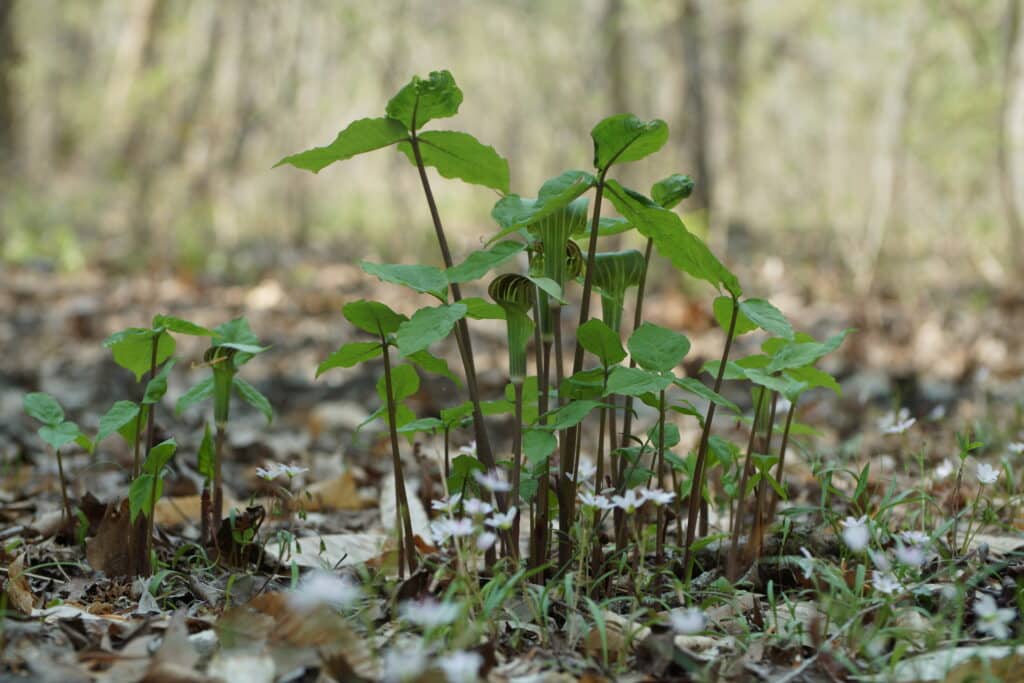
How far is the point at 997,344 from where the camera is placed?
483cm

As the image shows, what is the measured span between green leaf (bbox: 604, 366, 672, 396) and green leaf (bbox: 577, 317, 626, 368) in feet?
0.15

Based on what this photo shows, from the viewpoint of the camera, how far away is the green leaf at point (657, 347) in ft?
4.60

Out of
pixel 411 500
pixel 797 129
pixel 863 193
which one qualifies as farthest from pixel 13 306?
pixel 797 129

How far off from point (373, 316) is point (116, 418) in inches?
19.4

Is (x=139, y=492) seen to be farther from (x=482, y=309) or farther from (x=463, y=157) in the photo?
(x=463, y=157)

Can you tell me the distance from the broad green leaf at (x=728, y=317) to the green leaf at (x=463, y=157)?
0.42 metres

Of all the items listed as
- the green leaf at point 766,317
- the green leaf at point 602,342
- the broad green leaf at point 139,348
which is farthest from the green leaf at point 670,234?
the broad green leaf at point 139,348

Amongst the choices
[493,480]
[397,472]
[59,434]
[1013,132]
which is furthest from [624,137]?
[1013,132]

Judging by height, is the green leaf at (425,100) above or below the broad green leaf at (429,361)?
above

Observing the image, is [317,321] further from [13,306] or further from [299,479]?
[299,479]

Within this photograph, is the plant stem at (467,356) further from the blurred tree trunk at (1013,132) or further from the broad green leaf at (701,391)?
the blurred tree trunk at (1013,132)

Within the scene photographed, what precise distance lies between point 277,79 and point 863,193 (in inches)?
267

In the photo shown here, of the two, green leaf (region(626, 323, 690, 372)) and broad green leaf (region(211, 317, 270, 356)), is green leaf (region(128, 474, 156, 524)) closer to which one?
broad green leaf (region(211, 317, 270, 356))

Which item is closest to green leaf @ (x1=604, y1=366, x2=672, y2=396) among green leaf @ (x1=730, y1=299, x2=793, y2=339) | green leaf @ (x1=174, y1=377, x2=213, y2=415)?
green leaf @ (x1=730, y1=299, x2=793, y2=339)
